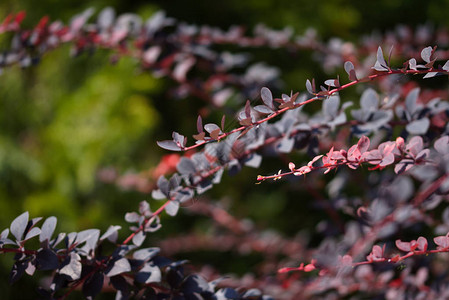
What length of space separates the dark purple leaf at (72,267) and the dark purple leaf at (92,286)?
0.04m

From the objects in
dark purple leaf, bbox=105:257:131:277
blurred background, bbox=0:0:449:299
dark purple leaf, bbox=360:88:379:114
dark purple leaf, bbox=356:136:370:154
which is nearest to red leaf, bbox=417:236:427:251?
dark purple leaf, bbox=356:136:370:154

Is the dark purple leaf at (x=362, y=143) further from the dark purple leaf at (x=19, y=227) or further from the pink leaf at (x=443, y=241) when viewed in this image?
the dark purple leaf at (x=19, y=227)

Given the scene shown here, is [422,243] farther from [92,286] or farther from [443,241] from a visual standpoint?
[92,286]

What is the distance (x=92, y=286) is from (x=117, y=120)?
1.15 m

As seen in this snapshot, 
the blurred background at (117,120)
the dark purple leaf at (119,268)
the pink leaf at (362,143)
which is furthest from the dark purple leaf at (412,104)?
the blurred background at (117,120)

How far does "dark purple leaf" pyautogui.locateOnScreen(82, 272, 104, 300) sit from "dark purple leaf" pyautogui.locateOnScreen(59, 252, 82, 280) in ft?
0.12

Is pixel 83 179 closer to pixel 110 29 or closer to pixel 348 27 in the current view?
pixel 110 29

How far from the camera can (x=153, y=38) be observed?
3.07ft

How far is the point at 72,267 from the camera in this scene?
466mm

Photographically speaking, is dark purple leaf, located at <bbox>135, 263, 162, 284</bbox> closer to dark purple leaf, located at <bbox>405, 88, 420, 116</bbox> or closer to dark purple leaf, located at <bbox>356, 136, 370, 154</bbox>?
dark purple leaf, located at <bbox>356, 136, 370, 154</bbox>

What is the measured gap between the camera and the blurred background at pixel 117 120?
5.04 ft

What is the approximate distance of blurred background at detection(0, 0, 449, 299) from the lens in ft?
5.04

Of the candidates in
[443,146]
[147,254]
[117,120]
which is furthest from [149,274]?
[117,120]

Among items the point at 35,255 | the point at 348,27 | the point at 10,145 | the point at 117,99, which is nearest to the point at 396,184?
the point at 35,255
